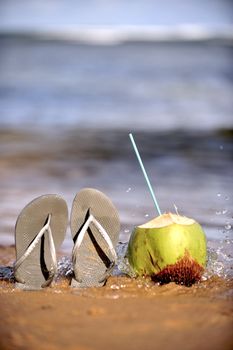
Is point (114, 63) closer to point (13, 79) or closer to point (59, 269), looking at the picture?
point (13, 79)

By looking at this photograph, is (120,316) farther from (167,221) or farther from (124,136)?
(124,136)

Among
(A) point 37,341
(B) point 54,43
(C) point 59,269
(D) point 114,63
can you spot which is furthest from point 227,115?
(B) point 54,43

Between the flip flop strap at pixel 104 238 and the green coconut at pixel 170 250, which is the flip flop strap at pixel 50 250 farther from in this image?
the green coconut at pixel 170 250

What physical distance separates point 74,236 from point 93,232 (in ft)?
0.17

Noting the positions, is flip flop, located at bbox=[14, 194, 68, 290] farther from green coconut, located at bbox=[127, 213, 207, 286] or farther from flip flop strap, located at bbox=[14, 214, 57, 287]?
green coconut, located at bbox=[127, 213, 207, 286]

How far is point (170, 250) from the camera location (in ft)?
6.73

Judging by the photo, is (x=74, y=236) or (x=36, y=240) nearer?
(x=36, y=240)

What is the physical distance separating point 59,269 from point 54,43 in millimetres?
17336

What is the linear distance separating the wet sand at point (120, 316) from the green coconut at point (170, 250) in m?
0.04

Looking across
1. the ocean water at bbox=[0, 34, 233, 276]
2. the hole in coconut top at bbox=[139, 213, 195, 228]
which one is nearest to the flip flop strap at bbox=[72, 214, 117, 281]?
the hole in coconut top at bbox=[139, 213, 195, 228]

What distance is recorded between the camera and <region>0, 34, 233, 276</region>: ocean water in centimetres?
346

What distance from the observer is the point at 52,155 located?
5.20 meters

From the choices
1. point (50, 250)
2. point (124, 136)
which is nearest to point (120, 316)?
point (50, 250)

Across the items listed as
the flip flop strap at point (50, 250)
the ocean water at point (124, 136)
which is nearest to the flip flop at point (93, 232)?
the flip flop strap at point (50, 250)
